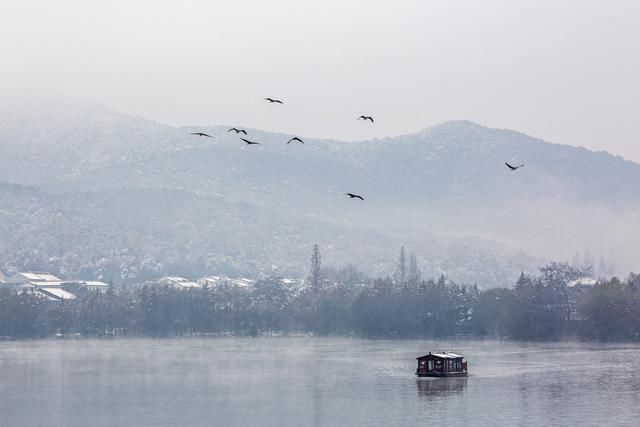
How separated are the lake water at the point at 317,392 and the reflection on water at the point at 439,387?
0.34 feet

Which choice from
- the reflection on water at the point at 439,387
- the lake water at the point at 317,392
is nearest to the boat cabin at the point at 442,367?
the lake water at the point at 317,392

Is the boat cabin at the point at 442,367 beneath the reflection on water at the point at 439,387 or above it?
above

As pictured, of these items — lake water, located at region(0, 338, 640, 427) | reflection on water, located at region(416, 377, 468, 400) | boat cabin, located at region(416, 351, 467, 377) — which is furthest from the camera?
boat cabin, located at region(416, 351, 467, 377)

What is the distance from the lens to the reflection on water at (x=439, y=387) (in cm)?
12608

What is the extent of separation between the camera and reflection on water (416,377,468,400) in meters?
126

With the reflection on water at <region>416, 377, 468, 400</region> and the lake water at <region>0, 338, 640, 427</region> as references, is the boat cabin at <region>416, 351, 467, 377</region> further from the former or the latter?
the reflection on water at <region>416, 377, 468, 400</region>

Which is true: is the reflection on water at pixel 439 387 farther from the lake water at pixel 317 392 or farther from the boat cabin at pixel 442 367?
the boat cabin at pixel 442 367

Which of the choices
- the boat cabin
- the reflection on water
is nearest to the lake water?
the reflection on water

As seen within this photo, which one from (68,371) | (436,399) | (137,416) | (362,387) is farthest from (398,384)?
(68,371)

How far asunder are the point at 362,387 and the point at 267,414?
23.2 meters

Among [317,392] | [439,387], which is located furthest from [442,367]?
[317,392]

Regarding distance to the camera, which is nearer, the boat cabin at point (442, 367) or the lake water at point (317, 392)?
the lake water at point (317, 392)

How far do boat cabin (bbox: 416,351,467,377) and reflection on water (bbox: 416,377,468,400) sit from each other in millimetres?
2510

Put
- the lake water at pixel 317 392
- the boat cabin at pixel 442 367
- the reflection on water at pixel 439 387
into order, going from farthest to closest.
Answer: the boat cabin at pixel 442 367 < the reflection on water at pixel 439 387 < the lake water at pixel 317 392
